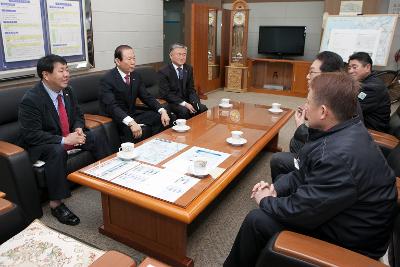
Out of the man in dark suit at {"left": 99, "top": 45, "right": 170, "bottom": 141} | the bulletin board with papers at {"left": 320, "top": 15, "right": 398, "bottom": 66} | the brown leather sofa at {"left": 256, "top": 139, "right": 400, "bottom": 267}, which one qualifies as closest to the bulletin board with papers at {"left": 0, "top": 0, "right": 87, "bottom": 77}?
the man in dark suit at {"left": 99, "top": 45, "right": 170, "bottom": 141}

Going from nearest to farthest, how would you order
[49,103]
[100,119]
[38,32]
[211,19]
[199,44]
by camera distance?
[49,103]
[100,119]
[38,32]
[199,44]
[211,19]

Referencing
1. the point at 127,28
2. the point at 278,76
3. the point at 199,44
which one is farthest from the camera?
the point at 278,76

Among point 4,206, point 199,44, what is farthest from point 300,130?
point 199,44

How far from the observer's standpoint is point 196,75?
224 inches

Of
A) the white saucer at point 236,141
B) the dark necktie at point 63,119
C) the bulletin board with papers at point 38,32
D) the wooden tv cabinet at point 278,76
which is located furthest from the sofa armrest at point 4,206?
the wooden tv cabinet at point 278,76

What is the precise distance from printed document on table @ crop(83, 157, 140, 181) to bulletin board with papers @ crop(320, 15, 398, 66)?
4.36 meters

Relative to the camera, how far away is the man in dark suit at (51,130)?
6.79ft

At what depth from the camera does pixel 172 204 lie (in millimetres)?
1404

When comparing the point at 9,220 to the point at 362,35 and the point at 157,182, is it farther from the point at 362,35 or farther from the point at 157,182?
the point at 362,35

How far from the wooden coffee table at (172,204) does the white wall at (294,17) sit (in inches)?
168

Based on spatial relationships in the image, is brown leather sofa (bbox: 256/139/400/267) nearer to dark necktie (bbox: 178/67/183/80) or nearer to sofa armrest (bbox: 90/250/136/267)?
sofa armrest (bbox: 90/250/136/267)

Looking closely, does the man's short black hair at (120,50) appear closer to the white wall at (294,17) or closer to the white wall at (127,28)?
the white wall at (127,28)

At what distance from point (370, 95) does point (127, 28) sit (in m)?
2.95

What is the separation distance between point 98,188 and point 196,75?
437 cm
